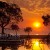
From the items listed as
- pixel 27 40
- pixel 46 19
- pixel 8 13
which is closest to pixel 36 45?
pixel 27 40

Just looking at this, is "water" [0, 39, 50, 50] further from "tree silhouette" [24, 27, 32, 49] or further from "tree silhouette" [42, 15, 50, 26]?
"tree silhouette" [42, 15, 50, 26]

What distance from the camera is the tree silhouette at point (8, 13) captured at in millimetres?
2529

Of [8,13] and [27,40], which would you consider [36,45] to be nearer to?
[27,40]

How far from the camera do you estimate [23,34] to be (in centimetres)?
252

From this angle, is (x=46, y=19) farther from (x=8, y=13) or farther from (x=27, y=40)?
(x=8, y=13)

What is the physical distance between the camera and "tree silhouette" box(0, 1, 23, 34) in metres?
2.53

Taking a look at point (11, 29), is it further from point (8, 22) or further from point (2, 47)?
point (2, 47)

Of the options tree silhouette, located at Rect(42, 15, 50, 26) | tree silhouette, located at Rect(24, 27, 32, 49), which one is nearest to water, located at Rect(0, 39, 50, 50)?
tree silhouette, located at Rect(24, 27, 32, 49)

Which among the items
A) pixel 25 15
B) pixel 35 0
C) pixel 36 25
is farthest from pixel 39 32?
pixel 35 0

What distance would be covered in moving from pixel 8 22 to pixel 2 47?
0.35 m

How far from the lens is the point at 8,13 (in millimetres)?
2557

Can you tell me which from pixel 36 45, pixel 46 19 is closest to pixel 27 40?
pixel 36 45

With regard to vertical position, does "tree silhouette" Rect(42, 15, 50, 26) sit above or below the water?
above

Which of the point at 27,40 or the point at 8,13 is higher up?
the point at 8,13
